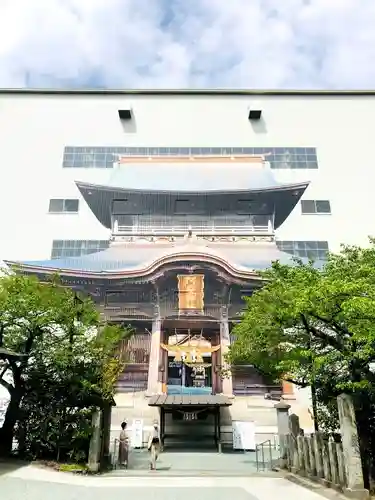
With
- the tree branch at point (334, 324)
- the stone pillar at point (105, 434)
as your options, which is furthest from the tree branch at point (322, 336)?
the stone pillar at point (105, 434)

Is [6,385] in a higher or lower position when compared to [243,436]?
higher

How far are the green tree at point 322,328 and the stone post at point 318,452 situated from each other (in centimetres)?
98

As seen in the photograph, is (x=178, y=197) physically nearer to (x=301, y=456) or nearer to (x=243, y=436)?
(x=243, y=436)

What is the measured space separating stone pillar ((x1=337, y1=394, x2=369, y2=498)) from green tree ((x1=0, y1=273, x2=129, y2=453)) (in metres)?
6.12

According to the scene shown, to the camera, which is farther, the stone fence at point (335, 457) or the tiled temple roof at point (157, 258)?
the tiled temple roof at point (157, 258)

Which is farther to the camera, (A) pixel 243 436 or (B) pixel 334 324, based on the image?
(A) pixel 243 436

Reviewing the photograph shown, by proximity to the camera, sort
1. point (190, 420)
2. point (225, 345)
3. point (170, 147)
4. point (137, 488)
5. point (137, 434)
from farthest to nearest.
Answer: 1. point (170, 147)
2. point (225, 345)
3. point (190, 420)
4. point (137, 434)
5. point (137, 488)

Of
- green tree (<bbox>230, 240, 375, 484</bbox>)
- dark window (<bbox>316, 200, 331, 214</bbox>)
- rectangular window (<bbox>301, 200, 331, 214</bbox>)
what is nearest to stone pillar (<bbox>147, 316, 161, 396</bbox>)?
green tree (<bbox>230, 240, 375, 484</bbox>)

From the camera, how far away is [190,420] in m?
17.4

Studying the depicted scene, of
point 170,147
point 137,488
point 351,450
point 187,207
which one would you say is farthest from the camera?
point 170,147

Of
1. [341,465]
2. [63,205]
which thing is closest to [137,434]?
[341,465]

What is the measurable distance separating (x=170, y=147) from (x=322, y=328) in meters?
15.7

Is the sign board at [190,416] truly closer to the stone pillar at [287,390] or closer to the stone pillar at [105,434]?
the stone pillar at [287,390]

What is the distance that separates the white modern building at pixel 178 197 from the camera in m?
19.7
